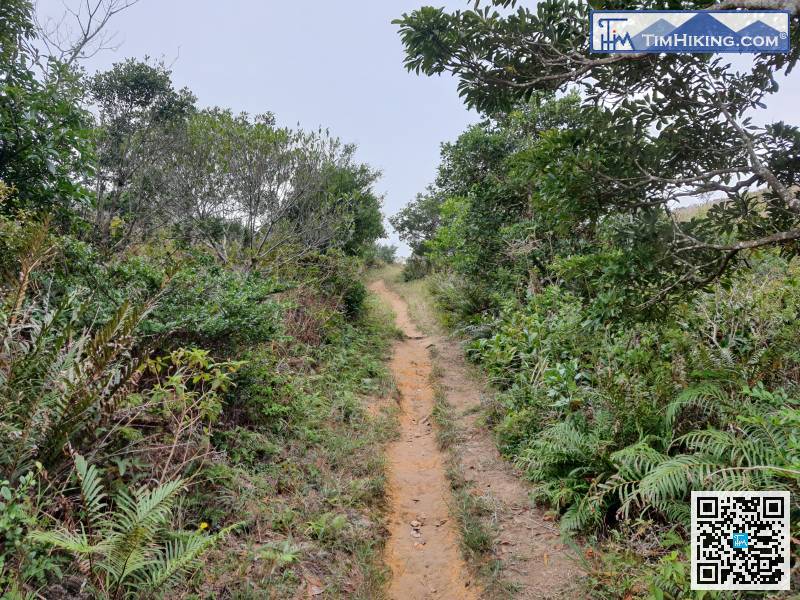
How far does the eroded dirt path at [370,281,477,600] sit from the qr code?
175 cm

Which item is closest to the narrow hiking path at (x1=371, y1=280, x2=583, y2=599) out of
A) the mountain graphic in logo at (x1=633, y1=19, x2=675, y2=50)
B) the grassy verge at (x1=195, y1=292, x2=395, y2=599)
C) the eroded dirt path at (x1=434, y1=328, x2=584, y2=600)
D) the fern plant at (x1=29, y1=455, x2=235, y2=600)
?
the eroded dirt path at (x1=434, y1=328, x2=584, y2=600)

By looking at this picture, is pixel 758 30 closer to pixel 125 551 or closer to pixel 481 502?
pixel 481 502

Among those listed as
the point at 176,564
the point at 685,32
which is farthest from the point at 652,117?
the point at 176,564

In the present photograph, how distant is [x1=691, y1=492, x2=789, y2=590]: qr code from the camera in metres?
2.68

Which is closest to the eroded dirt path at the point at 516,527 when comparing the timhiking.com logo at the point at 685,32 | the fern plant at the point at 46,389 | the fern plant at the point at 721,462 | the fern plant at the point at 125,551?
the fern plant at the point at 721,462

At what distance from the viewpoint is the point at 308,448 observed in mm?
5539

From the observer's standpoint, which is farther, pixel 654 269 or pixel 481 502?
pixel 481 502

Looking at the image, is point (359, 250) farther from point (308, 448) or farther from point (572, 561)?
point (572, 561)

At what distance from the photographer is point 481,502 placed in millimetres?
4617

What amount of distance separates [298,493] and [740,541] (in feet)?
12.4

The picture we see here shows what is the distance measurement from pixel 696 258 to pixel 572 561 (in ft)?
9.34

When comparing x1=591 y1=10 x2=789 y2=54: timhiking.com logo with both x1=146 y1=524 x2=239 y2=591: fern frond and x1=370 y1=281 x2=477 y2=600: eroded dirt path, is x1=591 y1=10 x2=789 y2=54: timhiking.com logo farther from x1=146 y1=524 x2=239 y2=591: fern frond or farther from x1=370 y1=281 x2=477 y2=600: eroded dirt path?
x1=370 y1=281 x2=477 y2=600: eroded dirt path

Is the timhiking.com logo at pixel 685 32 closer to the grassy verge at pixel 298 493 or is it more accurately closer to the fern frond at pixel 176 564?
the fern frond at pixel 176 564

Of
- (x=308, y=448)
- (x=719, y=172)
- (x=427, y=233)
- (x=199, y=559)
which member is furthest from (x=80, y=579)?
(x=427, y=233)
